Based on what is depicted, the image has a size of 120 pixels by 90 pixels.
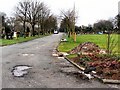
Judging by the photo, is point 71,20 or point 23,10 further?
point 23,10

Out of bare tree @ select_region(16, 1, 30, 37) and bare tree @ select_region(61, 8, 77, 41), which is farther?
bare tree @ select_region(16, 1, 30, 37)

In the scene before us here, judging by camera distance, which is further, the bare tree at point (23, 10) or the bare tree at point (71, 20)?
the bare tree at point (23, 10)

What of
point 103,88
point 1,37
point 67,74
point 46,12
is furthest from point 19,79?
point 46,12

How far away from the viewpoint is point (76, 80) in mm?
10406

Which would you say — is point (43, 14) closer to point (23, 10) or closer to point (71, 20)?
point (23, 10)

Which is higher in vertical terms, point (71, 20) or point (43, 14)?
point (43, 14)

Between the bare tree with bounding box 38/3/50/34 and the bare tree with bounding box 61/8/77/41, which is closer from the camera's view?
the bare tree with bounding box 61/8/77/41

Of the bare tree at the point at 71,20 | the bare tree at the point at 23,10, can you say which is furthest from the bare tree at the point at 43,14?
the bare tree at the point at 71,20

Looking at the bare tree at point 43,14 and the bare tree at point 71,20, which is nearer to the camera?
the bare tree at point 71,20

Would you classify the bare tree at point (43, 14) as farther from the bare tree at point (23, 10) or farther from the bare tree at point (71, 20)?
the bare tree at point (71, 20)

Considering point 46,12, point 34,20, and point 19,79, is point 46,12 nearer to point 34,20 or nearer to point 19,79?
point 34,20

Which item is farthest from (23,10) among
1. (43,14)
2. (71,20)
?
(71,20)

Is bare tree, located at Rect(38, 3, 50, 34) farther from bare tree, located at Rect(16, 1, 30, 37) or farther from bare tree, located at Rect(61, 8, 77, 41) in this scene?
bare tree, located at Rect(61, 8, 77, 41)

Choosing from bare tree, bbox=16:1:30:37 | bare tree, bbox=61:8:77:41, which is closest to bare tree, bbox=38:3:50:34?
bare tree, bbox=16:1:30:37
